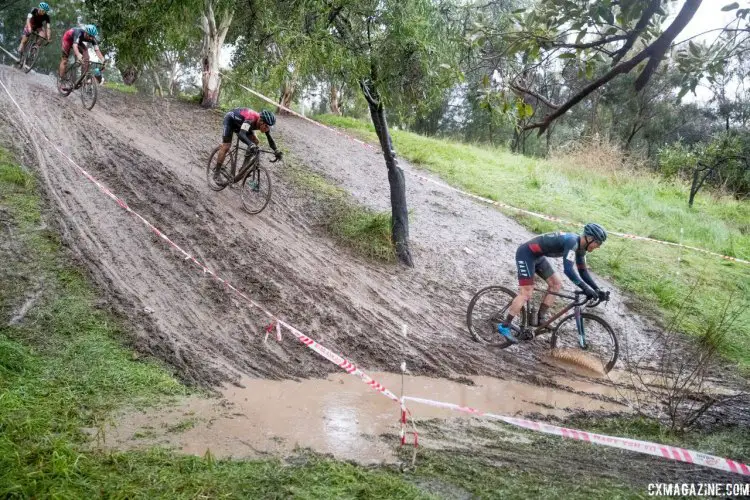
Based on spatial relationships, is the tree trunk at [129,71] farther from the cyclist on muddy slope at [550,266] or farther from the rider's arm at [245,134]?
the cyclist on muddy slope at [550,266]

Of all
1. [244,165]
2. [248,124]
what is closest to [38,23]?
[244,165]

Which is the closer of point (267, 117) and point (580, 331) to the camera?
point (580, 331)

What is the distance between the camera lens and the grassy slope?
371 centimetres

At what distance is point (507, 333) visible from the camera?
26.9 ft

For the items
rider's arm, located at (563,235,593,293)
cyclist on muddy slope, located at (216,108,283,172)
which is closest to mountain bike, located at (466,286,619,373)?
rider's arm, located at (563,235,593,293)

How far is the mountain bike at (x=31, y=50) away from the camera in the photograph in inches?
632

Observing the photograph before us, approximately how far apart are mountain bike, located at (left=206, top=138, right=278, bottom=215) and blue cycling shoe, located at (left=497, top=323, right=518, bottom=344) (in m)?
4.95

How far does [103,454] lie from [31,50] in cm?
1605

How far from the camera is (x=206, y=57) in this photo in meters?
16.8

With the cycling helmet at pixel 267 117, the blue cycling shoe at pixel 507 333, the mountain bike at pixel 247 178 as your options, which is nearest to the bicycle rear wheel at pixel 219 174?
the mountain bike at pixel 247 178

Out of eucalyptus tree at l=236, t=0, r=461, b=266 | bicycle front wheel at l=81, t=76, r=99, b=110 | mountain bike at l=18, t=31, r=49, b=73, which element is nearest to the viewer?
eucalyptus tree at l=236, t=0, r=461, b=266

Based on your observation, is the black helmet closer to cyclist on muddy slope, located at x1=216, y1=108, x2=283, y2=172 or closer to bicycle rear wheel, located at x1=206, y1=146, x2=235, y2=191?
cyclist on muddy slope, located at x1=216, y1=108, x2=283, y2=172

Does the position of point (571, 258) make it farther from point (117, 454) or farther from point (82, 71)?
point (82, 71)

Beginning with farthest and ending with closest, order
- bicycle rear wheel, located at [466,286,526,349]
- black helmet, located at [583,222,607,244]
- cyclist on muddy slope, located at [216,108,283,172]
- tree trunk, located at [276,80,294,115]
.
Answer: tree trunk, located at [276,80,294,115], cyclist on muddy slope, located at [216,108,283,172], bicycle rear wheel, located at [466,286,526,349], black helmet, located at [583,222,607,244]
